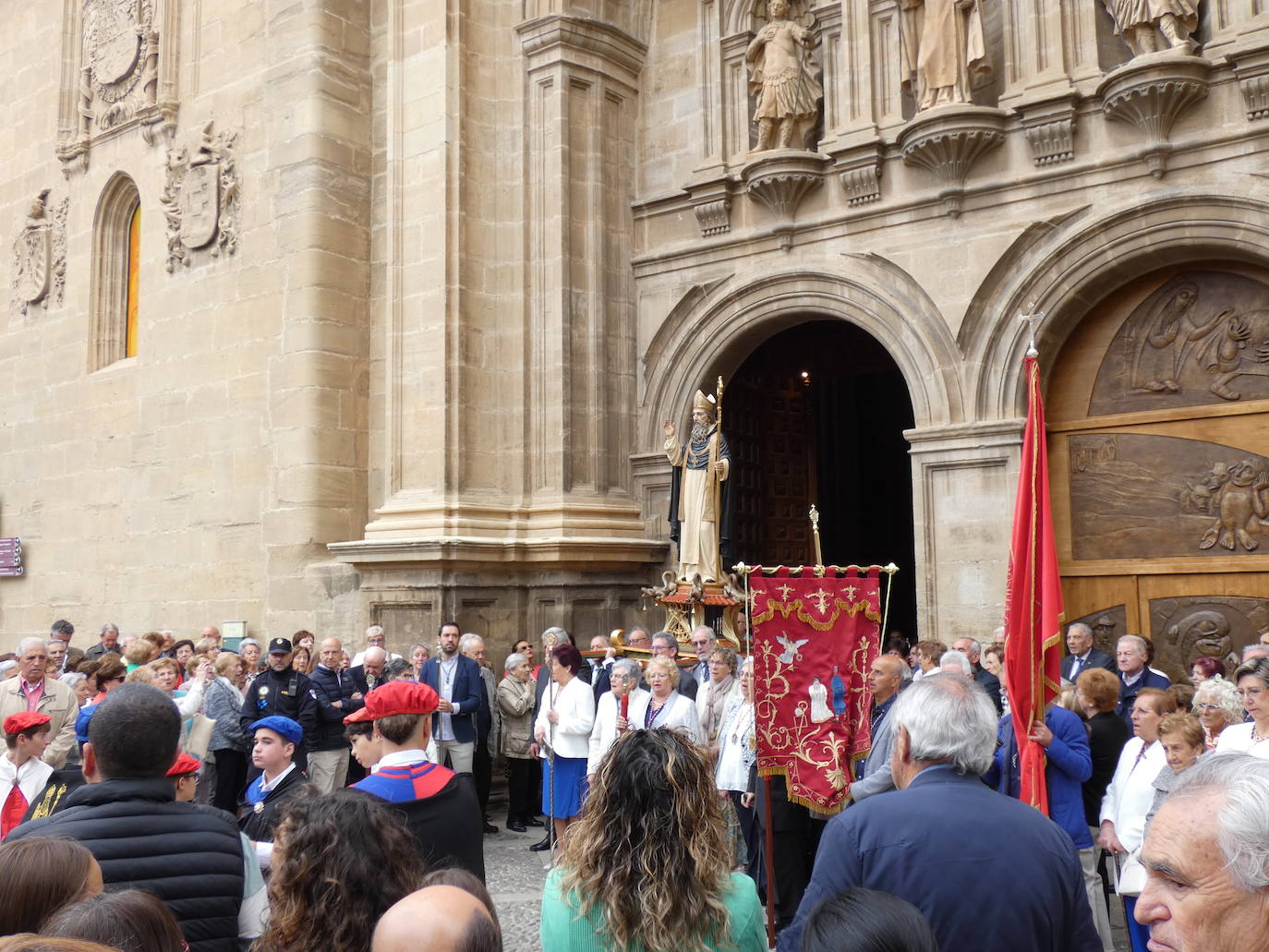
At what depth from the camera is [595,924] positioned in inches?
104

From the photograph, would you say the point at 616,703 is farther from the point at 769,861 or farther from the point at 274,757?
the point at 274,757

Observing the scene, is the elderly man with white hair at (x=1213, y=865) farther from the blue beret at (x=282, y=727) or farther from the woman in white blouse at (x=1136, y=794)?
the woman in white blouse at (x=1136, y=794)

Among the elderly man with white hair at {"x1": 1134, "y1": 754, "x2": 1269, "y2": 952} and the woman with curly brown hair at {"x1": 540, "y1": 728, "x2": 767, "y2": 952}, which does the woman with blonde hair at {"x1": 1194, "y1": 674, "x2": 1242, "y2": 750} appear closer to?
the woman with curly brown hair at {"x1": 540, "y1": 728, "x2": 767, "y2": 952}

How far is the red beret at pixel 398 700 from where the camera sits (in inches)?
153

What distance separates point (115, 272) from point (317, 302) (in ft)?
19.4

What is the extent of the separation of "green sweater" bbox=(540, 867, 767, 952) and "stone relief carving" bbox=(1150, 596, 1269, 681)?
8326 mm

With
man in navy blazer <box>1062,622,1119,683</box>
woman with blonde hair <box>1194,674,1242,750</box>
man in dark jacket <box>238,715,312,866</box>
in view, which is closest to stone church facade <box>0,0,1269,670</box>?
man in navy blazer <box>1062,622,1119,683</box>

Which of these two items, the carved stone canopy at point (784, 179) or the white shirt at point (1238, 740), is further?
the carved stone canopy at point (784, 179)

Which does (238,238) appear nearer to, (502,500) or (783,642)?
(502,500)

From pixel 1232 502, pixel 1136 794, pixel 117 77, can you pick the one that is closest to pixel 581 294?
pixel 1232 502

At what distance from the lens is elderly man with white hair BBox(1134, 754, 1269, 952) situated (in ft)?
5.68

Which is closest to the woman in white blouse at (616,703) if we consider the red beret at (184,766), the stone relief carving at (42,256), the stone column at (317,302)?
the red beret at (184,766)

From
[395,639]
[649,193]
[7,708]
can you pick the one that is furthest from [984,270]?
[7,708]

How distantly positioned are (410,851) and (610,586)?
10145mm
